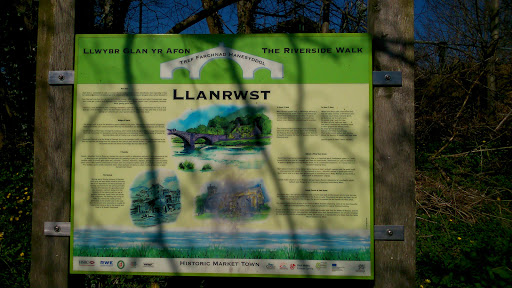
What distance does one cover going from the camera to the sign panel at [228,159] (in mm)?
2430

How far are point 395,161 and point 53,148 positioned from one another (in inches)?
90.5

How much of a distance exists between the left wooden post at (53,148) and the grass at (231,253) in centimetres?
31

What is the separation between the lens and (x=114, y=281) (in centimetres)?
389

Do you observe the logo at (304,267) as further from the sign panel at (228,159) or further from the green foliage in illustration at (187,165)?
the green foliage in illustration at (187,165)

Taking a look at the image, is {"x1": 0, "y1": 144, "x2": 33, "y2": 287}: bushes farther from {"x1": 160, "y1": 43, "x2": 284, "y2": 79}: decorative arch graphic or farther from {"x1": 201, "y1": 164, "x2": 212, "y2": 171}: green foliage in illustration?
{"x1": 160, "y1": 43, "x2": 284, "y2": 79}: decorative arch graphic

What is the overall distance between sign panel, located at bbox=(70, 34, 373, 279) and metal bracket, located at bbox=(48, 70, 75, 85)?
184 mm

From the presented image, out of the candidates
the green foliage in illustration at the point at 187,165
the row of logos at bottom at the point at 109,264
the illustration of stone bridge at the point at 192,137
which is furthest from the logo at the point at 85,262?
the illustration of stone bridge at the point at 192,137

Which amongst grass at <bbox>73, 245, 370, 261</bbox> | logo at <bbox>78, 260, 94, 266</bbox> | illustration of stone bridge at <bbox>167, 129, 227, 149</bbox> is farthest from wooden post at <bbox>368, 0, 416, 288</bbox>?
logo at <bbox>78, 260, 94, 266</bbox>

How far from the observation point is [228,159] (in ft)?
8.11

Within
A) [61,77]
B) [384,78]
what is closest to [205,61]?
[61,77]

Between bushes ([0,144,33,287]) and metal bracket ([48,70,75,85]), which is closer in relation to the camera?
metal bracket ([48,70,75,85])

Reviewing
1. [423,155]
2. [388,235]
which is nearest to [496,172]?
[423,155]

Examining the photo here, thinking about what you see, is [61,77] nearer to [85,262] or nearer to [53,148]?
[53,148]

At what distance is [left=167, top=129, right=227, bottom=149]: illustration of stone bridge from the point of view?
2.47 m
